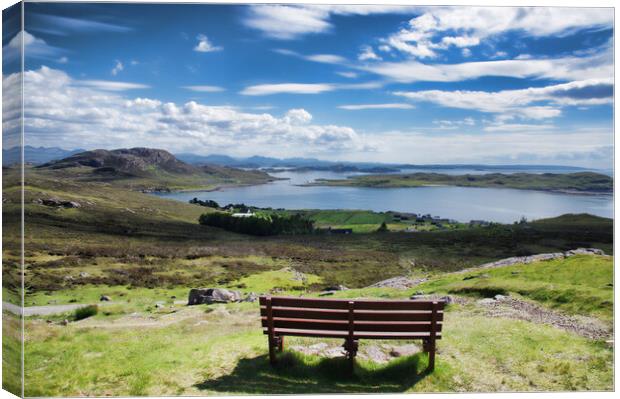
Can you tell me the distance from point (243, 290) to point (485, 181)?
8.68 meters

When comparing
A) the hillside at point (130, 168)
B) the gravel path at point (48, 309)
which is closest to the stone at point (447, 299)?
the hillside at point (130, 168)

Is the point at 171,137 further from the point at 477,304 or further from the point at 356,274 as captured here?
the point at 477,304

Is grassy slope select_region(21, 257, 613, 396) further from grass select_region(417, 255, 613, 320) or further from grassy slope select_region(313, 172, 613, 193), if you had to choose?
grassy slope select_region(313, 172, 613, 193)

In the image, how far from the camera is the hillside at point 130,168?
46.1 ft

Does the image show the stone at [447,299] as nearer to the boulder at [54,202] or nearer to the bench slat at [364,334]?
the bench slat at [364,334]

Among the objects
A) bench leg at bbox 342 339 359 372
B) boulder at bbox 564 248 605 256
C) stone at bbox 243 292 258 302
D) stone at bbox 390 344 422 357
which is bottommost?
stone at bbox 243 292 258 302

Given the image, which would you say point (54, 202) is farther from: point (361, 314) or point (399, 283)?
point (361, 314)

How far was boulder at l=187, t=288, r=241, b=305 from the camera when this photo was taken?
13.7 meters

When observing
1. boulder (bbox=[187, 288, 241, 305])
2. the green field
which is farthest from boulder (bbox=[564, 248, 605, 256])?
boulder (bbox=[187, 288, 241, 305])

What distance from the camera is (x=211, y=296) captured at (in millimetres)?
13852

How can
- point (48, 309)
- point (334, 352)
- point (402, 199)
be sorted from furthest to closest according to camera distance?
point (402, 199) → point (48, 309) → point (334, 352)

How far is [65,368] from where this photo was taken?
8.10 m

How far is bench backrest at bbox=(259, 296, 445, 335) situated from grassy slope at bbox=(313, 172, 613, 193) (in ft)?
30.1

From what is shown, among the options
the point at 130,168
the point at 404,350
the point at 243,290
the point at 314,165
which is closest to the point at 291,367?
the point at 404,350
